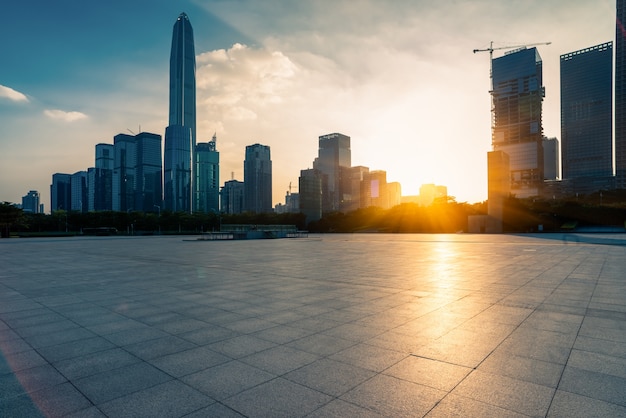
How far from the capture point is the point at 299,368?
15.7ft

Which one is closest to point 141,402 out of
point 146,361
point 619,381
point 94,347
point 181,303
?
point 146,361

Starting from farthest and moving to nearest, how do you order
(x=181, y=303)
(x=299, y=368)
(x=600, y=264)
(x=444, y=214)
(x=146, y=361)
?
(x=444, y=214) → (x=600, y=264) → (x=181, y=303) → (x=146, y=361) → (x=299, y=368)

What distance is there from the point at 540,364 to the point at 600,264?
1476 centimetres

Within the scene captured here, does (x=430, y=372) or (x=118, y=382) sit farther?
(x=430, y=372)

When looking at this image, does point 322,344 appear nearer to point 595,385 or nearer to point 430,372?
point 430,372

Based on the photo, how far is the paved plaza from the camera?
3.87m

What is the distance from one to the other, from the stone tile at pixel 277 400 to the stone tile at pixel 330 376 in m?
0.14

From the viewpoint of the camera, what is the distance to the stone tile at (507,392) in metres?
3.72

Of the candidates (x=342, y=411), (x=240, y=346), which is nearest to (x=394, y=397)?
(x=342, y=411)

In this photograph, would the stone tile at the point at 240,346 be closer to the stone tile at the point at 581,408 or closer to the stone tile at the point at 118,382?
the stone tile at the point at 118,382

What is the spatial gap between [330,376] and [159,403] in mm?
2050

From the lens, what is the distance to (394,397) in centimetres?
394

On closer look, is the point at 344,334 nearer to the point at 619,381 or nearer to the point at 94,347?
the point at 619,381

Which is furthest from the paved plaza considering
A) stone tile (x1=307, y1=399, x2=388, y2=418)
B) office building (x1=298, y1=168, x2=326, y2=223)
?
office building (x1=298, y1=168, x2=326, y2=223)
